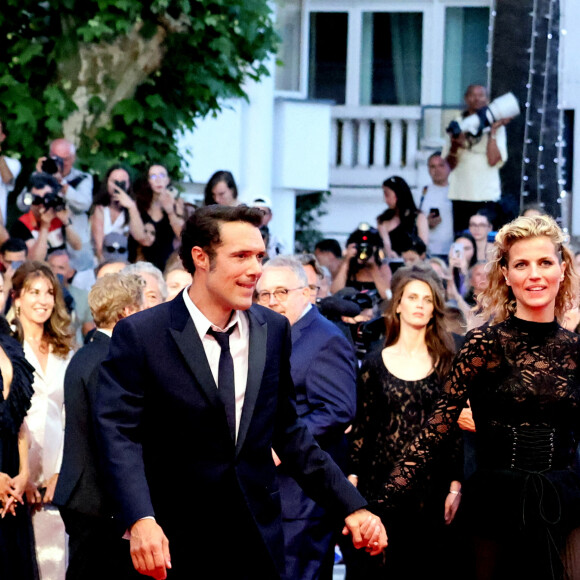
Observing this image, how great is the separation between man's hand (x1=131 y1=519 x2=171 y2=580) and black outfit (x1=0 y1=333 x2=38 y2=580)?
2318 millimetres

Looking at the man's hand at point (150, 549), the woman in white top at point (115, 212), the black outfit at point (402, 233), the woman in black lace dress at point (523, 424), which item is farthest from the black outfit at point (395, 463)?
the black outfit at point (402, 233)

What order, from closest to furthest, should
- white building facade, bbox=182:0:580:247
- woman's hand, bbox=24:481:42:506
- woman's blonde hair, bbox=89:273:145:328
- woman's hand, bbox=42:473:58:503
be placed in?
woman's blonde hair, bbox=89:273:145:328 → woman's hand, bbox=24:481:42:506 → woman's hand, bbox=42:473:58:503 → white building facade, bbox=182:0:580:247

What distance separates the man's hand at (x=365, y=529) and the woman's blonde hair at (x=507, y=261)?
3.53 ft

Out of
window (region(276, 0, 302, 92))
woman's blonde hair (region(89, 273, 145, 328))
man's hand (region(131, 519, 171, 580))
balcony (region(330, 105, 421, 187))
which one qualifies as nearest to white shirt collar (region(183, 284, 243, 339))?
man's hand (region(131, 519, 171, 580))

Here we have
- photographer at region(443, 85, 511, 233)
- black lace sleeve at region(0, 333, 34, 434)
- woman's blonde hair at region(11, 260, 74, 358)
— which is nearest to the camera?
black lace sleeve at region(0, 333, 34, 434)

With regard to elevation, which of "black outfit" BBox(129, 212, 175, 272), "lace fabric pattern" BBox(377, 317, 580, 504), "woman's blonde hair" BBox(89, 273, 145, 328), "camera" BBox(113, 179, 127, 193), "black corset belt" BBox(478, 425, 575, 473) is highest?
"camera" BBox(113, 179, 127, 193)

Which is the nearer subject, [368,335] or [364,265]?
[368,335]

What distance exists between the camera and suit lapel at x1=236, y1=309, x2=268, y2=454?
4.54m

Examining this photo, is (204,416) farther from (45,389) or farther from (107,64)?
(107,64)

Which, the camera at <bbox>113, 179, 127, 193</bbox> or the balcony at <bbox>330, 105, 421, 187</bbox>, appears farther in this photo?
the balcony at <bbox>330, 105, 421, 187</bbox>

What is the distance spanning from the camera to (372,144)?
71.9 feet

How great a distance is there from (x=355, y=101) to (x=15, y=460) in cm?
1599

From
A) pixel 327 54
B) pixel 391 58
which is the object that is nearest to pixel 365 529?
pixel 391 58

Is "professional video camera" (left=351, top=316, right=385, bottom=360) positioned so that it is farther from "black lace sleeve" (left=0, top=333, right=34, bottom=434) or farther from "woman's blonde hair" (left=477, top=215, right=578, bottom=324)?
"woman's blonde hair" (left=477, top=215, right=578, bottom=324)
